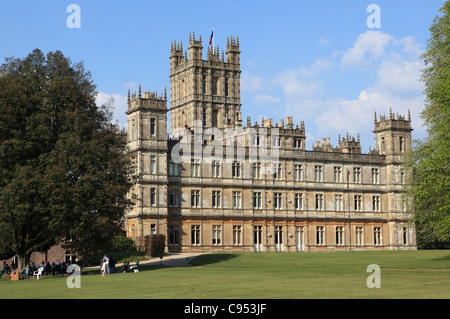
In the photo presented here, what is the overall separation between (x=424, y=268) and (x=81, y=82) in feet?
89.9

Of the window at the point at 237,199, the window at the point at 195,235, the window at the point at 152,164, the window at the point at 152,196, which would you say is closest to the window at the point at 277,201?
the window at the point at 237,199

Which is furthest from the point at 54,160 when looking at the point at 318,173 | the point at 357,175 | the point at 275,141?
the point at 357,175

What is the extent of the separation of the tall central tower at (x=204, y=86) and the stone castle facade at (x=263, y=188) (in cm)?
924

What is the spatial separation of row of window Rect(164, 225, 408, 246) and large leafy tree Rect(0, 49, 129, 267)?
80.2 ft

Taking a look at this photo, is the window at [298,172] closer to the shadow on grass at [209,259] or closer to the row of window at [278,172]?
the row of window at [278,172]

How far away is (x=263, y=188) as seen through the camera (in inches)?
3022

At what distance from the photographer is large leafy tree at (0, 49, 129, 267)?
43094 mm

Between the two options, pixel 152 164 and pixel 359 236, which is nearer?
pixel 152 164

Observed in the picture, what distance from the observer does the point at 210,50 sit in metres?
97.1

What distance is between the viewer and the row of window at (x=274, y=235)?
71.6m

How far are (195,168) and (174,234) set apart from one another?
7727mm

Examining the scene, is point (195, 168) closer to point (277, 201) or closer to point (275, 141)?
point (275, 141)
